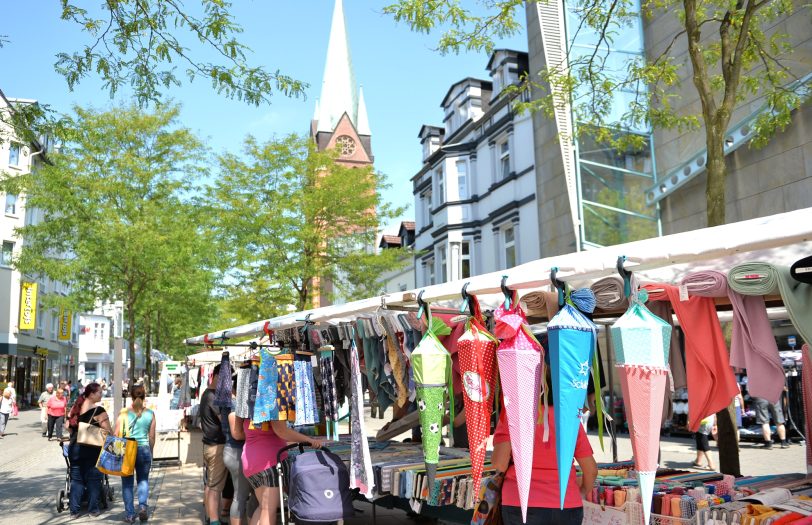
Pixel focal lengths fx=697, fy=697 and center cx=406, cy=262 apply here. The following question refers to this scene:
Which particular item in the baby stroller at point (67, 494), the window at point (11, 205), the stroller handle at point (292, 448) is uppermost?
the window at point (11, 205)

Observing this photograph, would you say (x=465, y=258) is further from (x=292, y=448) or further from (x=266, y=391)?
(x=266, y=391)

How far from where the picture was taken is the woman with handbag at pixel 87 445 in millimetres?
9430

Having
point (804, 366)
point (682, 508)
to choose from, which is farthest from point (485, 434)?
point (804, 366)

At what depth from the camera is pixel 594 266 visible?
13.1 ft

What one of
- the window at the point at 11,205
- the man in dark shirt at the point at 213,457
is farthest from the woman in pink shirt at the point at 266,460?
the window at the point at 11,205

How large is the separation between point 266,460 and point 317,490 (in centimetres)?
81

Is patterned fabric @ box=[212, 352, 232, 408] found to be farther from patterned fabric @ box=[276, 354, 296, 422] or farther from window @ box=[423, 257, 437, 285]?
window @ box=[423, 257, 437, 285]

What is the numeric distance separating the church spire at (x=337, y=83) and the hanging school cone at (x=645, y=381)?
7538 cm

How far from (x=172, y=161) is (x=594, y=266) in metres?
22.7

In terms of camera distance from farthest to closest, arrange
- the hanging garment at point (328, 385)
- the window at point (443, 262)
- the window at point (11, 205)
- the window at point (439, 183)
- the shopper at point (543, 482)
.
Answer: the window at point (11, 205) → the window at point (439, 183) → the window at point (443, 262) → the hanging garment at point (328, 385) → the shopper at point (543, 482)

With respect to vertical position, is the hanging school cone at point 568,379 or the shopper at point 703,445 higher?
the hanging school cone at point 568,379

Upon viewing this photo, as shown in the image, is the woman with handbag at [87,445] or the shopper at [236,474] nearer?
the shopper at [236,474]

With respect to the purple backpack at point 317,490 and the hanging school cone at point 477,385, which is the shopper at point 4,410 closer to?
the purple backpack at point 317,490

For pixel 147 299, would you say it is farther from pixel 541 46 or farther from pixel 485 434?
pixel 485 434
